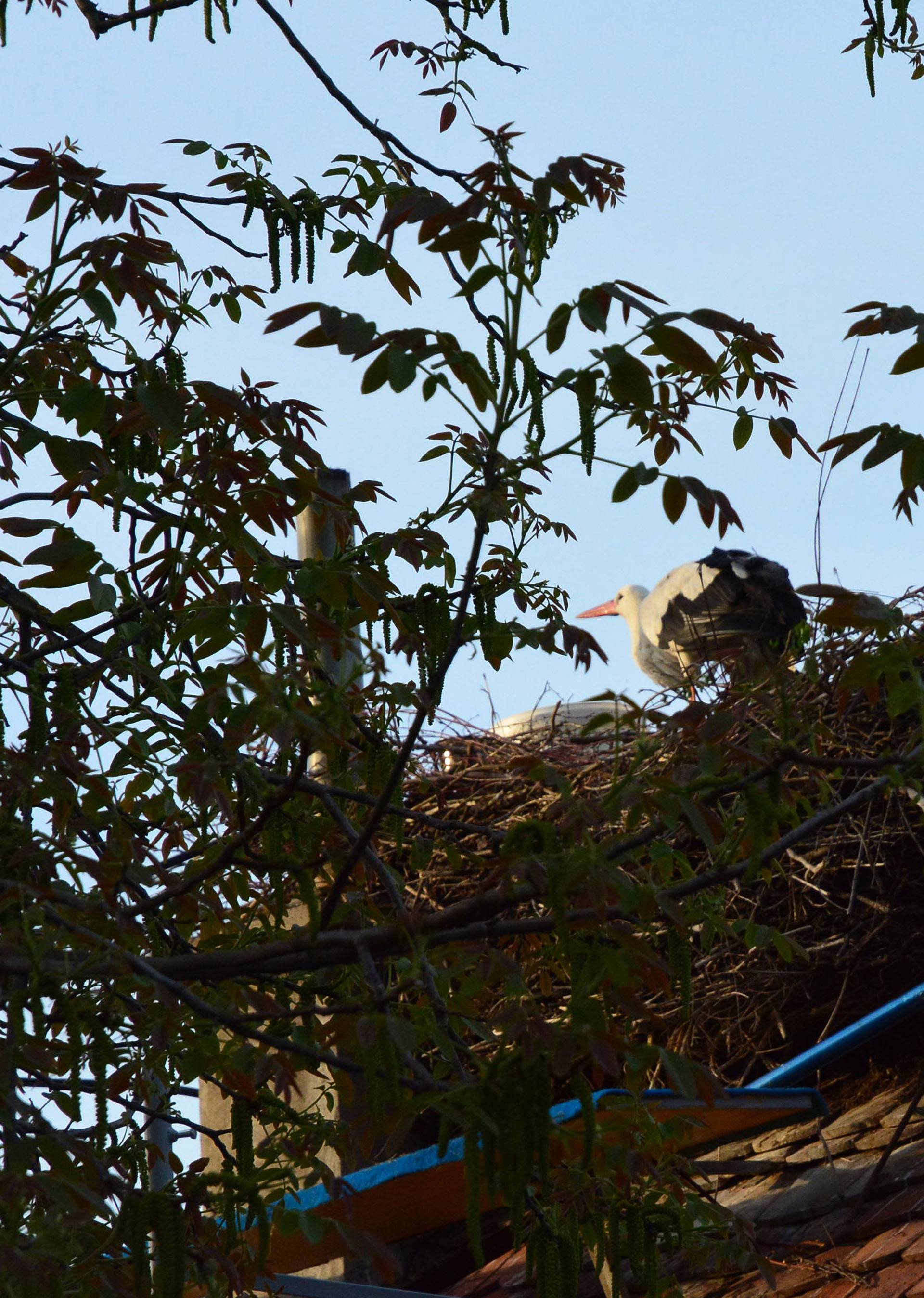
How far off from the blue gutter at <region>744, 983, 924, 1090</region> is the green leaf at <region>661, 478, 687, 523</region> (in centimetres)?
241

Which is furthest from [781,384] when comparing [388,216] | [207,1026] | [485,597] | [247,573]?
[207,1026]

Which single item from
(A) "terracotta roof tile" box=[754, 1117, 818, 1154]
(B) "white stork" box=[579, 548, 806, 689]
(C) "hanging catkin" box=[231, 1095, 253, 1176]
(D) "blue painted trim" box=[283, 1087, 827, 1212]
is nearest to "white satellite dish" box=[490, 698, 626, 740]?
(B) "white stork" box=[579, 548, 806, 689]

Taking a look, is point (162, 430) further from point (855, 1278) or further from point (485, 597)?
point (855, 1278)

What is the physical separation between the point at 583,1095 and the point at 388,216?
→ 3.69ft

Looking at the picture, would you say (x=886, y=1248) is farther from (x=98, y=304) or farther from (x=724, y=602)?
(x=724, y=602)

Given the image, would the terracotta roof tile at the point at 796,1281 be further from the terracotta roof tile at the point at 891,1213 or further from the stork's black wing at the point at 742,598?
the stork's black wing at the point at 742,598

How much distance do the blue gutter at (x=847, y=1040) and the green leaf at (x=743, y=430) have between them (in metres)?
1.99

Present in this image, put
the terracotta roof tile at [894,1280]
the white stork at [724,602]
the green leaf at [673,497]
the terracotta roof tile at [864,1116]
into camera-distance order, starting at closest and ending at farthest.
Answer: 1. the green leaf at [673,497]
2. the terracotta roof tile at [894,1280]
3. the terracotta roof tile at [864,1116]
4. the white stork at [724,602]

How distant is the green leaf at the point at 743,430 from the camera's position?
2.65m

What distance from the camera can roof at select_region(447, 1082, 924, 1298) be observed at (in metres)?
3.80

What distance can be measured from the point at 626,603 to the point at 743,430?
774cm

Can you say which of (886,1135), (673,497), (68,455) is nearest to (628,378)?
(673,497)

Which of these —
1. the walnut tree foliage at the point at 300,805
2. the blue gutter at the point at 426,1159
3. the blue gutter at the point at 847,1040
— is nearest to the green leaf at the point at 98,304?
the walnut tree foliage at the point at 300,805

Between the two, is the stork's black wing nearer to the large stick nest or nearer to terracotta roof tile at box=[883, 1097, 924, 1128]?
the large stick nest
